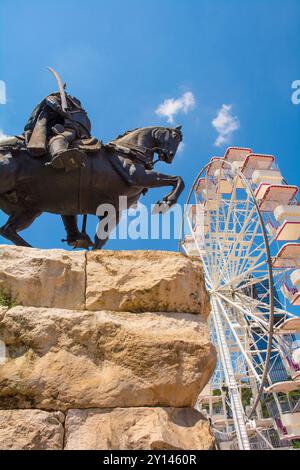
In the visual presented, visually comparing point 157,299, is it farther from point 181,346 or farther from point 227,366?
point 227,366

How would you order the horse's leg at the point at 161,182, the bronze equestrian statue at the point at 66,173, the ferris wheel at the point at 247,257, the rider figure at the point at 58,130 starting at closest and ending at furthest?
the rider figure at the point at 58,130 < the bronze equestrian statue at the point at 66,173 < the horse's leg at the point at 161,182 < the ferris wheel at the point at 247,257

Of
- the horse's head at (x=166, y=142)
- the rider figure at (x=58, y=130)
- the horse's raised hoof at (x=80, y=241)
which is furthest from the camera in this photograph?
the horse's head at (x=166, y=142)

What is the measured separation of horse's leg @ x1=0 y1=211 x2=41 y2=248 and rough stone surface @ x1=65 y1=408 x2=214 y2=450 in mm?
2871

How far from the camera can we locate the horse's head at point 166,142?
659cm

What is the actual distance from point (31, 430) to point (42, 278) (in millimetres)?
1225

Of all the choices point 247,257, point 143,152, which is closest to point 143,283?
point 143,152

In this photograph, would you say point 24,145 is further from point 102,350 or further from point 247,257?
point 247,257

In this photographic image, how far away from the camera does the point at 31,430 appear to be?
3.09 metres

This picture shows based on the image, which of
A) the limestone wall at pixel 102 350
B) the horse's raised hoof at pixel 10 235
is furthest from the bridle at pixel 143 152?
the limestone wall at pixel 102 350

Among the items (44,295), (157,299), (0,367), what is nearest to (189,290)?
(157,299)

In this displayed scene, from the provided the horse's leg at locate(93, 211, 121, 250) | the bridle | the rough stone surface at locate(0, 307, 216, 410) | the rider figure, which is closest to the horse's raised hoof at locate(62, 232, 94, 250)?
the horse's leg at locate(93, 211, 121, 250)

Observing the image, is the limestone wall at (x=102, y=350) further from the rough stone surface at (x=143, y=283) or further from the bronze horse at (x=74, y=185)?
the bronze horse at (x=74, y=185)

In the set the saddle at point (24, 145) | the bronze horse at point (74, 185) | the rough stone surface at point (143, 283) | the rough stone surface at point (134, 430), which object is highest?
the saddle at point (24, 145)

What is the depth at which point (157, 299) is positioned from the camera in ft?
12.7
